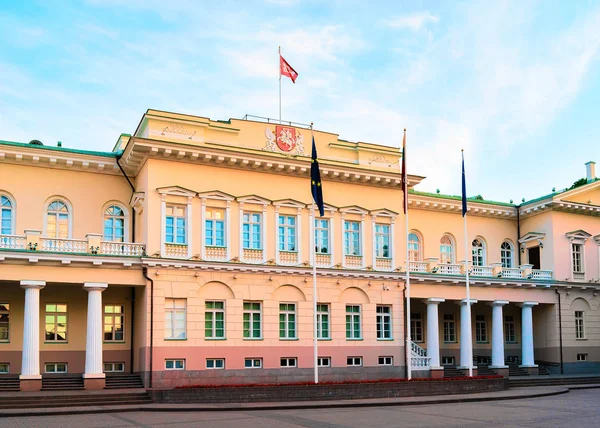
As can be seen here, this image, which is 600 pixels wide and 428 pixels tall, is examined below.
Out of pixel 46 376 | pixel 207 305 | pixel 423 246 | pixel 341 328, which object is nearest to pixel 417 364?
pixel 341 328

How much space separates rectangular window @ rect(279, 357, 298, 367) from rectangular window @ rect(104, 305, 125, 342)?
24.1 ft

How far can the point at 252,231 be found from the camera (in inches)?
1286

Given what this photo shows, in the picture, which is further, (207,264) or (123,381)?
(207,264)

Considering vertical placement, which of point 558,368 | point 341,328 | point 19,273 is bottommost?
point 558,368

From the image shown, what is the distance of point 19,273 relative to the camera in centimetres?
2750

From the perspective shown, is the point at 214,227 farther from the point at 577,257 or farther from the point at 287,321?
the point at 577,257

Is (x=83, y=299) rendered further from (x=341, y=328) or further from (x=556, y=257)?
(x=556, y=257)

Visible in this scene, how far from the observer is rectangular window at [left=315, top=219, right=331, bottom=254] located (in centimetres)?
3416

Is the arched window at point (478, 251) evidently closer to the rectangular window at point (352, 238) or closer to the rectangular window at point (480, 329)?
the rectangular window at point (480, 329)

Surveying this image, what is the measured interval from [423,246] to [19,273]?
23150 millimetres

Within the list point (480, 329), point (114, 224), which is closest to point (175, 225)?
point (114, 224)

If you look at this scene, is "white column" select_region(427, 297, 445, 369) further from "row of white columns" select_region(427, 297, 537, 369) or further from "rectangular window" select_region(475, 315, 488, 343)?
"rectangular window" select_region(475, 315, 488, 343)

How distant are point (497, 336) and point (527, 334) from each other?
2299 millimetres

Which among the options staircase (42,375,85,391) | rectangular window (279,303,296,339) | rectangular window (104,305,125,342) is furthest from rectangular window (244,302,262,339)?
staircase (42,375,85,391)
